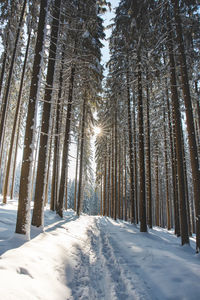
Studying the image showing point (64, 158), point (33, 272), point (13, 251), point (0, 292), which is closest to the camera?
point (0, 292)

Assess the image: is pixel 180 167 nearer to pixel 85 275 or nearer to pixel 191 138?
pixel 191 138

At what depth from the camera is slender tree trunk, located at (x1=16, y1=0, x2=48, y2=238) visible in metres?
4.82

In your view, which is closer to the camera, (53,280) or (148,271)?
(53,280)

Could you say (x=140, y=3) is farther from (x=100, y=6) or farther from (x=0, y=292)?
(x=0, y=292)

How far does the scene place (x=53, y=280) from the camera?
10.4 ft

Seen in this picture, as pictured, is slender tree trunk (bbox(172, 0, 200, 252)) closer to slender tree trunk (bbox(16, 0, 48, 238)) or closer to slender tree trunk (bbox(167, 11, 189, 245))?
slender tree trunk (bbox(167, 11, 189, 245))

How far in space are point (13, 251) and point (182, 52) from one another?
9.36 meters

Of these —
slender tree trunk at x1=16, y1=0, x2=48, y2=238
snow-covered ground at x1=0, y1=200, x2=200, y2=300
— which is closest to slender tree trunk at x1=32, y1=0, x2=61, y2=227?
slender tree trunk at x1=16, y1=0, x2=48, y2=238

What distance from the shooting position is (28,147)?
5.26m

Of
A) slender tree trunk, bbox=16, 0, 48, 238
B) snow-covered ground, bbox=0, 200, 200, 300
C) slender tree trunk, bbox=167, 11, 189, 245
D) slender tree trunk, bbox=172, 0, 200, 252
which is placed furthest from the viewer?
slender tree trunk, bbox=167, 11, 189, 245

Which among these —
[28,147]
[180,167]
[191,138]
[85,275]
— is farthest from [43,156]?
[180,167]

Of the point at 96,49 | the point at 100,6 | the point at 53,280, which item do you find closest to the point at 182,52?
the point at 96,49

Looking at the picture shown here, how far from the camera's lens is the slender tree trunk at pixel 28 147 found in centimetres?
482

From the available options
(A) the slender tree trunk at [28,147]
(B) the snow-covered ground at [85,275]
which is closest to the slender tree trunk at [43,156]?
(A) the slender tree trunk at [28,147]
